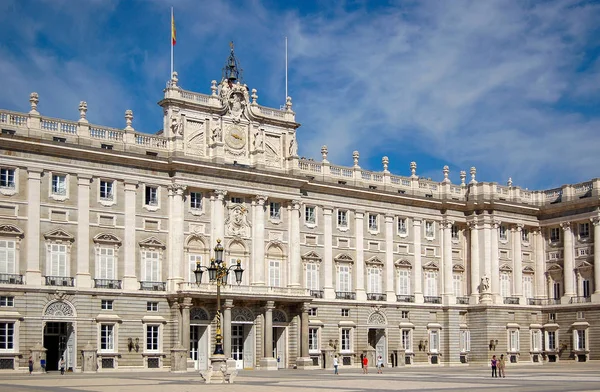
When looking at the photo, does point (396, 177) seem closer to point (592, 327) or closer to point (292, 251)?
point (292, 251)

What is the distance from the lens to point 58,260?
53.9 m

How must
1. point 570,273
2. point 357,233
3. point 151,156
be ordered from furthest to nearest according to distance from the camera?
point 570,273
point 357,233
point 151,156

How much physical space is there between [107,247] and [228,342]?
965 cm

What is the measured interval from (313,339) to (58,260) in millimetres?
19157

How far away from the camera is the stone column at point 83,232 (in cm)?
5441

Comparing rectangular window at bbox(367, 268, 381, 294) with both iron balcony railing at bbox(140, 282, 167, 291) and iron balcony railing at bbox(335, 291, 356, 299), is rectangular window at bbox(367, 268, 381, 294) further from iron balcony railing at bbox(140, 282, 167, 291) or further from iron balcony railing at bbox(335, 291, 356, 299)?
iron balcony railing at bbox(140, 282, 167, 291)

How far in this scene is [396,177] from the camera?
71875 millimetres

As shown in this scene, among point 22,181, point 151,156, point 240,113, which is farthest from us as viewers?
point 240,113

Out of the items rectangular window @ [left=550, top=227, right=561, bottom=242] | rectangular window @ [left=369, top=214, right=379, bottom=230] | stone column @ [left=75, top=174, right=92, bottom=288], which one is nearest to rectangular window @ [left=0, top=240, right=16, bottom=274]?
stone column @ [left=75, top=174, right=92, bottom=288]

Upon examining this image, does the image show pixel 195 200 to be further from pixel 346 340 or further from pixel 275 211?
pixel 346 340

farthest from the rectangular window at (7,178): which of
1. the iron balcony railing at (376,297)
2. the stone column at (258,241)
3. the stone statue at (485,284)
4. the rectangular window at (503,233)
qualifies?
the rectangular window at (503,233)

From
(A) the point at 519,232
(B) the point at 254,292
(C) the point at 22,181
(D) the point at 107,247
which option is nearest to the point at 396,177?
(A) the point at 519,232

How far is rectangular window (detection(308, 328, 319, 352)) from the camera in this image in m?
63.9

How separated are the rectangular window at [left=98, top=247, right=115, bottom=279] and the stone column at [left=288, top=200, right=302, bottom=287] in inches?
507
